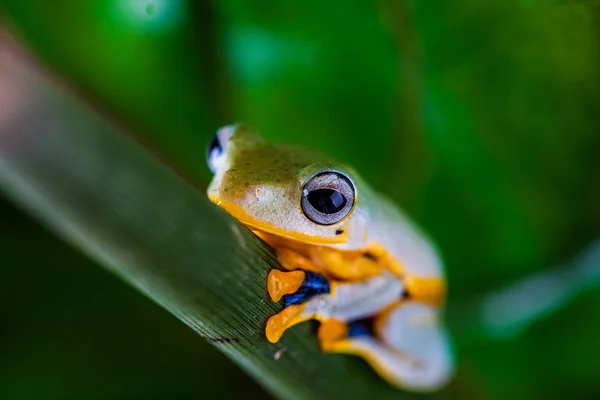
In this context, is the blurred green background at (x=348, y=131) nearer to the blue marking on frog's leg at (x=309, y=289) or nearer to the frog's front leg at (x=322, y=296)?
the frog's front leg at (x=322, y=296)

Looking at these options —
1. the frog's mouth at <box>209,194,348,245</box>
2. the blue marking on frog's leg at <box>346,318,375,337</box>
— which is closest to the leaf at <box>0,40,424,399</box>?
the frog's mouth at <box>209,194,348,245</box>

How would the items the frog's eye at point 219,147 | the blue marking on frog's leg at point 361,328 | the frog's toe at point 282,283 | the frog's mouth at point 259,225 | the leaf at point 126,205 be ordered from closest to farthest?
the leaf at point 126,205 → the frog's toe at point 282,283 → the frog's mouth at point 259,225 → the frog's eye at point 219,147 → the blue marking on frog's leg at point 361,328

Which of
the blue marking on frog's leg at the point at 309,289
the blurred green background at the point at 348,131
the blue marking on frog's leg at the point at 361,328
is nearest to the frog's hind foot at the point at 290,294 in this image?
the blue marking on frog's leg at the point at 309,289

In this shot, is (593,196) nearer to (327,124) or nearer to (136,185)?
(327,124)

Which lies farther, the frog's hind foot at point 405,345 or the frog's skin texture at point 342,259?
the frog's hind foot at point 405,345

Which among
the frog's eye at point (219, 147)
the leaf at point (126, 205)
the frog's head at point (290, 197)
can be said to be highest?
the frog's eye at point (219, 147)

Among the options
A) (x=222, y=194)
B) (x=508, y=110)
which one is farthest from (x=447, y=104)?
(x=222, y=194)
